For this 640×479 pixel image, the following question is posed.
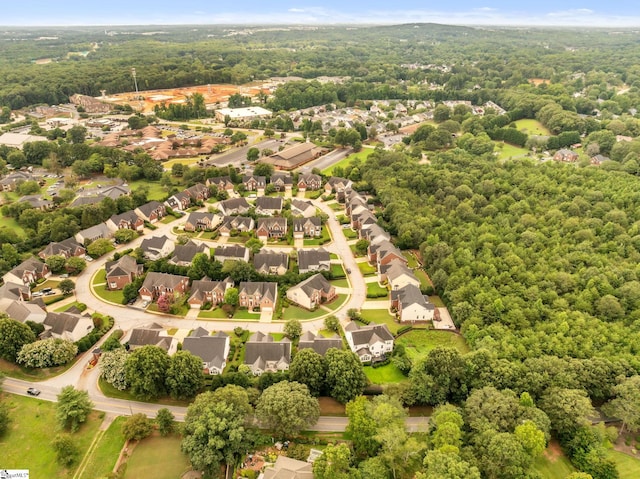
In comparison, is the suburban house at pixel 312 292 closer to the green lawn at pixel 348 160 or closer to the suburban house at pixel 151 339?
the suburban house at pixel 151 339

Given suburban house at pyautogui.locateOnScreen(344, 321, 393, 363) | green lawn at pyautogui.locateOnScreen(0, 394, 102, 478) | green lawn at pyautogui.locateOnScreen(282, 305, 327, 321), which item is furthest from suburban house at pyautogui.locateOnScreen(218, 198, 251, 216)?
green lawn at pyautogui.locateOnScreen(0, 394, 102, 478)

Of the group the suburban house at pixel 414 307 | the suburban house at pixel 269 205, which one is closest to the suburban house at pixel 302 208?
the suburban house at pixel 269 205

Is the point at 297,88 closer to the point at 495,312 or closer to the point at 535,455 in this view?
the point at 495,312

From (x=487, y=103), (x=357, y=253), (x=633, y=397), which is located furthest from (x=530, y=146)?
(x=633, y=397)

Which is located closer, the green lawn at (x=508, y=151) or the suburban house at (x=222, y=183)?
the suburban house at (x=222, y=183)

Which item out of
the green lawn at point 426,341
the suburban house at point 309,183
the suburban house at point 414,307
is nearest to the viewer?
the green lawn at point 426,341

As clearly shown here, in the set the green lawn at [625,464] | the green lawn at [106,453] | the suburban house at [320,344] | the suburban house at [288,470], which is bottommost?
the green lawn at [106,453]

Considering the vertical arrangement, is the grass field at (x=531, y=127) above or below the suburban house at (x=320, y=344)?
above

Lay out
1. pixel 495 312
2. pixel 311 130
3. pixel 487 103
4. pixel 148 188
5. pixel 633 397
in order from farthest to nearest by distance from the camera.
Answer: pixel 487 103, pixel 311 130, pixel 148 188, pixel 495 312, pixel 633 397
